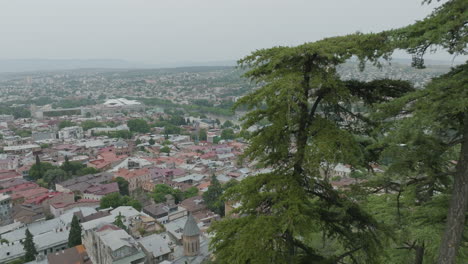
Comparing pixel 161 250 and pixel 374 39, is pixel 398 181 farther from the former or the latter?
pixel 161 250

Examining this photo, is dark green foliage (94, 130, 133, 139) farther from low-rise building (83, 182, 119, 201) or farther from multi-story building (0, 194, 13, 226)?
multi-story building (0, 194, 13, 226)

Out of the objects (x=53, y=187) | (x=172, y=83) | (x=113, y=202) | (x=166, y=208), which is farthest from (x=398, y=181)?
(x=172, y=83)

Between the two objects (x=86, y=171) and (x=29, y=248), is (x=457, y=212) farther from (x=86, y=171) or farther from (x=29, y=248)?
(x=86, y=171)

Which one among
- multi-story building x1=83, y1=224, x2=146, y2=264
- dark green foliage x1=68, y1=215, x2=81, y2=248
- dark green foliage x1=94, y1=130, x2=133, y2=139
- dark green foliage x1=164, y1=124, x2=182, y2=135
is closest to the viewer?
multi-story building x1=83, y1=224, x2=146, y2=264

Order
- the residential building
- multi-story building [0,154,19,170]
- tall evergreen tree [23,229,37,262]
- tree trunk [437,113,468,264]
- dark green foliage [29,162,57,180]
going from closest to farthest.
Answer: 1. tree trunk [437,113,468,264]
2. the residential building
3. tall evergreen tree [23,229,37,262]
4. dark green foliage [29,162,57,180]
5. multi-story building [0,154,19,170]

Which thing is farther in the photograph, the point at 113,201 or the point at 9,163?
the point at 9,163

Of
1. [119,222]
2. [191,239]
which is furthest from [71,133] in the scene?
[191,239]

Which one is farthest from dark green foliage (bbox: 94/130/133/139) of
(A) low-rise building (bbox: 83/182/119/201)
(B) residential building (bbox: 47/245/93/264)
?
(B) residential building (bbox: 47/245/93/264)
